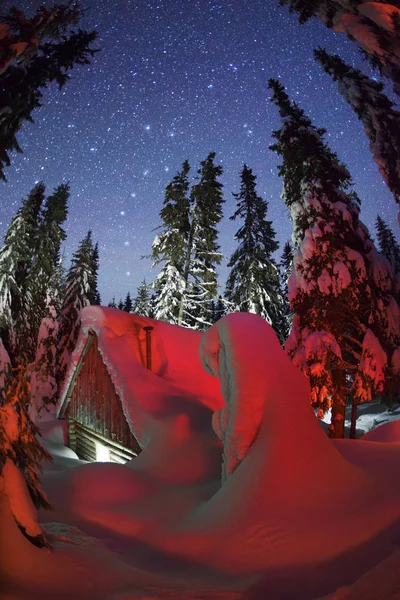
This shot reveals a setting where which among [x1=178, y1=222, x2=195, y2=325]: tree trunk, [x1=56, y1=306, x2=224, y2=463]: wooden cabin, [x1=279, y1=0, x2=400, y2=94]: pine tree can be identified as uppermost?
[x1=178, y1=222, x2=195, y2=325]: tree trunk

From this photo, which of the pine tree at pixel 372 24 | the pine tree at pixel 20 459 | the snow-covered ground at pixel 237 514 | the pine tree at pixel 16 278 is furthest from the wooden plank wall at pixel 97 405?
the pine tree at pixel 372 24

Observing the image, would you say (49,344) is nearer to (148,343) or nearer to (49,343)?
(49,343)

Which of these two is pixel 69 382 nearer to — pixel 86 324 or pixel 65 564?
pixel 86 324

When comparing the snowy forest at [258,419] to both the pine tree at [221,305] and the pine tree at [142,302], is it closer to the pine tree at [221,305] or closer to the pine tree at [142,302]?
the pine tree at [221,305]

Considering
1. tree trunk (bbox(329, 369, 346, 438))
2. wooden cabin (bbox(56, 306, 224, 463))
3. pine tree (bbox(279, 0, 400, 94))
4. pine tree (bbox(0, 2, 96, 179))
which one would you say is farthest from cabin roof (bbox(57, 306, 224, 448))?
pine tree (bbox(279, 0, 400, 94))

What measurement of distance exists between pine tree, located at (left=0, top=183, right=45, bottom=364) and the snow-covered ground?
1631 cm

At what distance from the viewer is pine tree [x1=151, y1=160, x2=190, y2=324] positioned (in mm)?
19953

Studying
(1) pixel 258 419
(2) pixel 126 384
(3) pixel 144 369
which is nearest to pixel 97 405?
(3) pixel 144 369

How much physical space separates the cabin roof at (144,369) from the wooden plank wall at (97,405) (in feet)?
1.41

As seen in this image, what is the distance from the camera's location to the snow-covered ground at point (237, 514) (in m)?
3.09

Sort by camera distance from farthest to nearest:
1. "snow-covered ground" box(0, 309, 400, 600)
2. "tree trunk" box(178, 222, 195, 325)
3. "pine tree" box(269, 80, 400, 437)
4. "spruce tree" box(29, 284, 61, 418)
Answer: "spruce tree" box(29, 284, 61, 418), "tree trunk" box(178, 222, 195, 325), "pine tree" box(269, 80, 400, 437), "snow-covered ground" box(0, 309, 400, 600)

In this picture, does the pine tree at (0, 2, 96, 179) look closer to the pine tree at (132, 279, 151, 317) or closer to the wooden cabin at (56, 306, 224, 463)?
the wooden cabin at (56, 306, 224, 463)

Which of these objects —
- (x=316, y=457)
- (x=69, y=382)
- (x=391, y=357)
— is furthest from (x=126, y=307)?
(x=316, y=457)

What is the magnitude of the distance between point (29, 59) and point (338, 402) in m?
12.6
